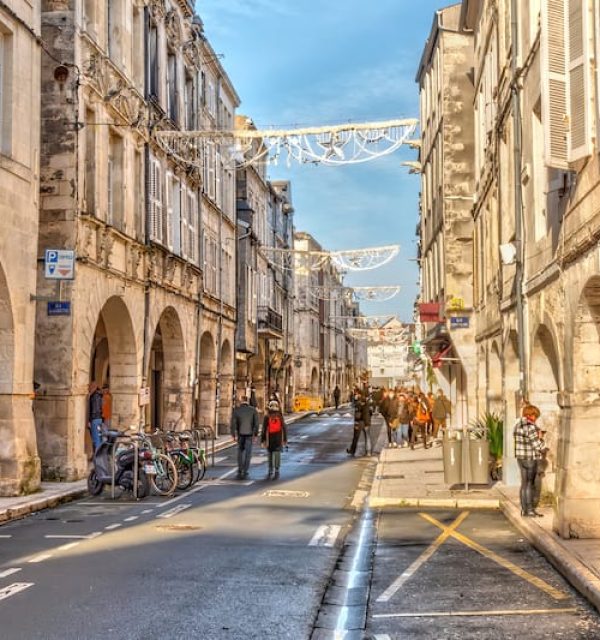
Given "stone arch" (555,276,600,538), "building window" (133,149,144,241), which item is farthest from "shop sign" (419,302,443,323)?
"stone arch" (555,276,600,538)

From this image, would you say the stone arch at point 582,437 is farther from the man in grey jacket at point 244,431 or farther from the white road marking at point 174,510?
the man in grey jacket at point 244,431

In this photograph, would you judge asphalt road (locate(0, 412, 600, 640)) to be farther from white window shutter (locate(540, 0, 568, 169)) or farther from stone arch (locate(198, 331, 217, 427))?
stone arch (locate(198, 331, 217, 427))

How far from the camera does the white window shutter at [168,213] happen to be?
2835 centimetres

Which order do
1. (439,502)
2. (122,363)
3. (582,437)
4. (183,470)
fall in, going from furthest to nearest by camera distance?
1. (122,363)
2. (183,470)
3. (439,502)
4. (582,437)

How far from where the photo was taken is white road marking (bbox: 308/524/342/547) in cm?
1208

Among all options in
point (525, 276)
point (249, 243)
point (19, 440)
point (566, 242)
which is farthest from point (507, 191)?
point (249, 243)

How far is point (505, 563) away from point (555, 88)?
17.0 feet

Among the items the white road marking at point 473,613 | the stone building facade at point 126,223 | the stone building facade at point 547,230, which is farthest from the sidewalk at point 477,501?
the stone building facade at point 126,223

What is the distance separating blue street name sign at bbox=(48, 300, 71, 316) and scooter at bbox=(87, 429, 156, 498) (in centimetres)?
292

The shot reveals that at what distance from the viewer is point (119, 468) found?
1711 cm

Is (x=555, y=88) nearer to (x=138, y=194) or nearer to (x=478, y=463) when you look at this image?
(x=478, y=463)

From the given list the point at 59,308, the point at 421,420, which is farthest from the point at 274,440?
the point at 421,420

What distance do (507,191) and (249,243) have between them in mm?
28046

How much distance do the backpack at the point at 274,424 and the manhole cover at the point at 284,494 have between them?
2908mm
